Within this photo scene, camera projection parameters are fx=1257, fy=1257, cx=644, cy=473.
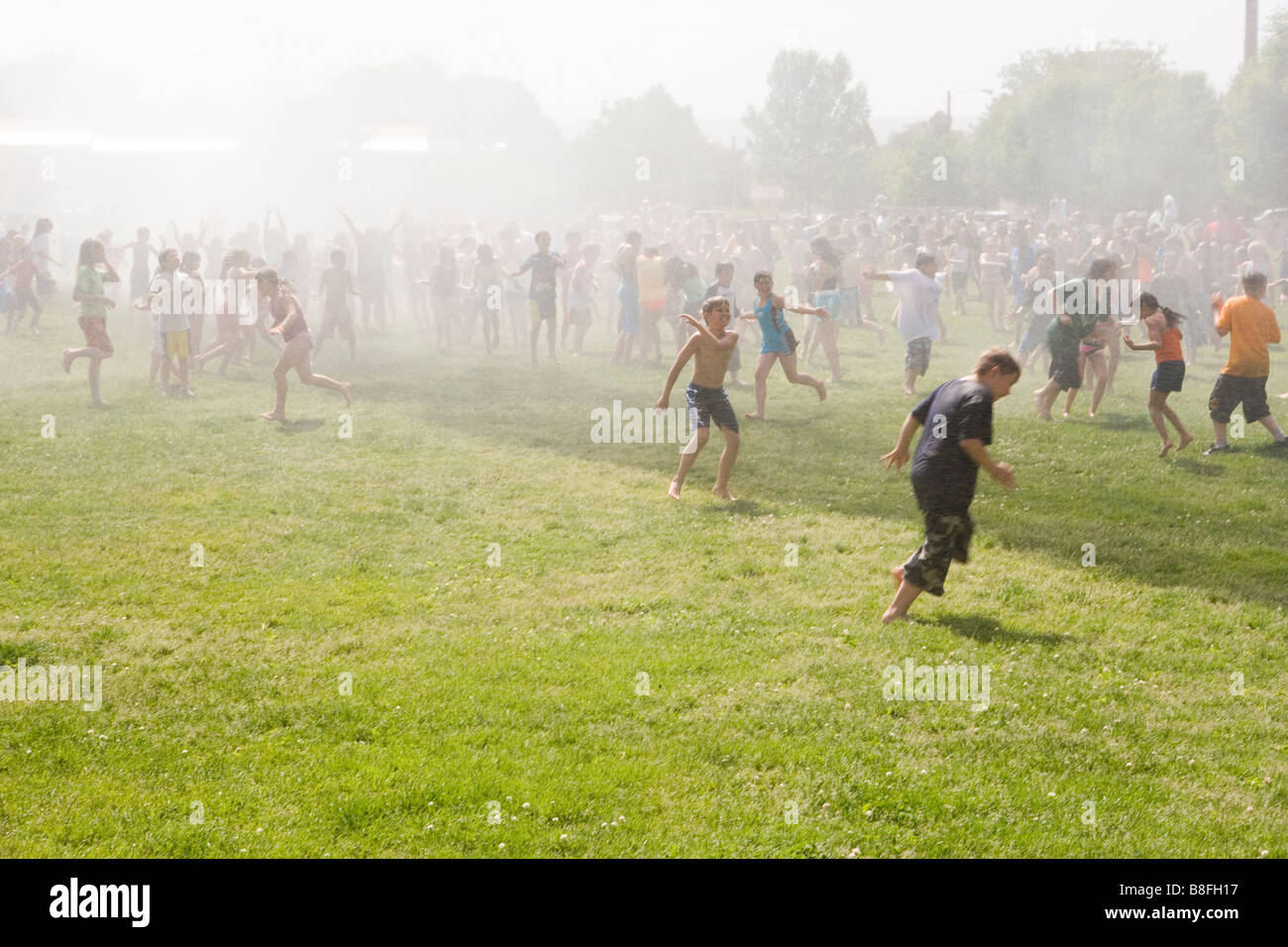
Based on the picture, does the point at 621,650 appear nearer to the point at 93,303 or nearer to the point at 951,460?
the point at 951,460

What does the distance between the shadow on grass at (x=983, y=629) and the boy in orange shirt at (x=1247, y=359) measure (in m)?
6.03

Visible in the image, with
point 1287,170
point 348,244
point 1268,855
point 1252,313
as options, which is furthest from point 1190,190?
point 1268,855

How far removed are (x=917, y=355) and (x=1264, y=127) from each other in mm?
28066

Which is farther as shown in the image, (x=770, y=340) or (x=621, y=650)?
→ (x=770, y=340)

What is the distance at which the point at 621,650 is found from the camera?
7.69 m

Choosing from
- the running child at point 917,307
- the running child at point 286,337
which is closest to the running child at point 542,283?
the running child at point 286,337

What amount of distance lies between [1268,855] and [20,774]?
567 centimetres

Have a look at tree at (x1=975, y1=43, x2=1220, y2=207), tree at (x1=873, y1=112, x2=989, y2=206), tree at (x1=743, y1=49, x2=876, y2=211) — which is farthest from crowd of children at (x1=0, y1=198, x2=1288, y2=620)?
tree at (x1=743, y1=49, x2=876, y2=211)

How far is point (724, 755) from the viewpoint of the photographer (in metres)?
6.25

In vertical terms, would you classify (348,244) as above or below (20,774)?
above

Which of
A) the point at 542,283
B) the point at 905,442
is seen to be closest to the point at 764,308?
the point at 905,442

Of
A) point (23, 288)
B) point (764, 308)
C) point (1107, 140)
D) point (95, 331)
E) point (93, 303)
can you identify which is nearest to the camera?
point (764, 308)

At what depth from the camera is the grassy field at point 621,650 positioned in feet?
18.5

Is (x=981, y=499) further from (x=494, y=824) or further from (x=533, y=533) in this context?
(x=494, y=824)
